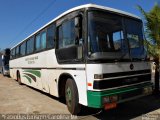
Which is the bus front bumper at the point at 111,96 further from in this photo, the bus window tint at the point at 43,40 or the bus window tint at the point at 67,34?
the bus window tint at the point at 43,40

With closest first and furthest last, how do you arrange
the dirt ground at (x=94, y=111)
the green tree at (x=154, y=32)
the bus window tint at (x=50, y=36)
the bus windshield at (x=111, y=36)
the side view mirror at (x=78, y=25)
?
the bus windshield at (x=111, y=36) < the side view mirror at (x=78, y=25) < the dirt ground at (x=94, y=111) < the bus window tint at (x=50, y=36) < the green tree at (x=154, y=32)

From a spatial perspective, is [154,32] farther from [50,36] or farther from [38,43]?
[38,43]

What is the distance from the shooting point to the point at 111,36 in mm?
6012

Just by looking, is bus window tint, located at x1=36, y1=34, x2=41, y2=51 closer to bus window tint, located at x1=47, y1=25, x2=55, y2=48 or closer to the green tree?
bus window tint, located at x1=47, y1=25, x2=55, y2=48

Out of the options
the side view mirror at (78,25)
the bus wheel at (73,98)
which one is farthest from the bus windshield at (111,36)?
the bus wheel at (73,98)

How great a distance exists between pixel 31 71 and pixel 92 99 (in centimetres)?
627

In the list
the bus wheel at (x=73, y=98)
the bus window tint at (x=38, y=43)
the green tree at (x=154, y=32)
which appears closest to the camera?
the bus wheel at (x=73, y=98)

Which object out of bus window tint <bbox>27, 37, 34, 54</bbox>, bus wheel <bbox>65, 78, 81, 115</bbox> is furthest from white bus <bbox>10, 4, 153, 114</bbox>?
bus window tint <bbox>27, 37, 34, 54</bbox>

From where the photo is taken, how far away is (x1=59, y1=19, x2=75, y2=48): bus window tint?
6.45 meters

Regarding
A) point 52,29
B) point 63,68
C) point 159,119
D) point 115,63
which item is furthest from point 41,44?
point 159,119

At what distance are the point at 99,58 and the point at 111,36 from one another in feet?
2.91

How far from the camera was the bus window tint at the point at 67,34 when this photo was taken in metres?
6.45

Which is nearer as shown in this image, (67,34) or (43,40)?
(67,34)

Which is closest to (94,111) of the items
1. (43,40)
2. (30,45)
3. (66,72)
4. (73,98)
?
(73,98)
